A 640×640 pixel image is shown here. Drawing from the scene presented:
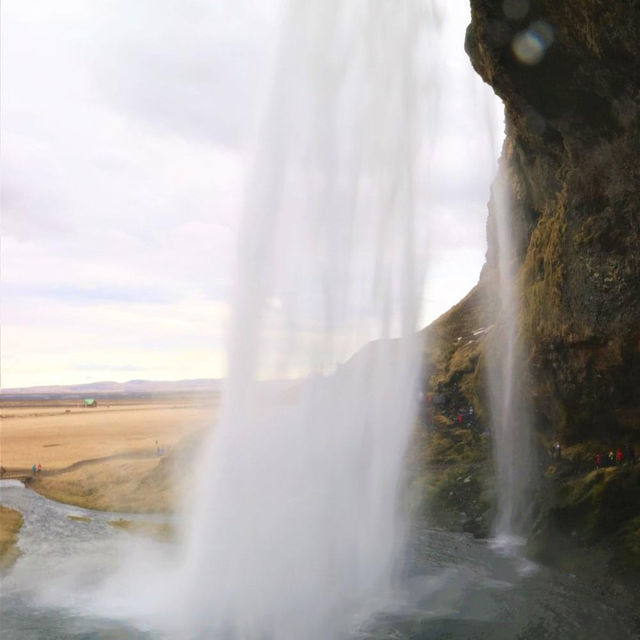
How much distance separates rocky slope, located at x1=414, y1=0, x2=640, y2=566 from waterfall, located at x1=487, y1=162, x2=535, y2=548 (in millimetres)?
662

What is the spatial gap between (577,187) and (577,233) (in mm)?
1477

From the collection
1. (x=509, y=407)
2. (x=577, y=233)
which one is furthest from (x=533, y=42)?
(x=509, y=407)

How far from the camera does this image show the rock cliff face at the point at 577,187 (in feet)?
51.2

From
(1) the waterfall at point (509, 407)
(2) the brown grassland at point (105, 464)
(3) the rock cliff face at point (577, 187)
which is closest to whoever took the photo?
(3) the rock cliff face at point (577, 187)

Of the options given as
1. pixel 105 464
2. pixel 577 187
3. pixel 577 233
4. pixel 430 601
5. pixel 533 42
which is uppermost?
pixel 533 42

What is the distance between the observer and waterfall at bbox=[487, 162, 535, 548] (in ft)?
72.7

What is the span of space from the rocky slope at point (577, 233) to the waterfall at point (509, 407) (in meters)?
0.66

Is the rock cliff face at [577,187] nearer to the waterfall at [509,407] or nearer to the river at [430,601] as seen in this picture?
the waterfall at [509,407]

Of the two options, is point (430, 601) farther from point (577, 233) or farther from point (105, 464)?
point (105, 464)

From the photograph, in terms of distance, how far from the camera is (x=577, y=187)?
18734mm

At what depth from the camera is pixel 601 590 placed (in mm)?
15445

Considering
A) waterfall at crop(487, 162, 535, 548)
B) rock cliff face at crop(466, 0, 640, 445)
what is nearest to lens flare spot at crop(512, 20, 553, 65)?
rock cliff face at crop(466, 0, 640, 445)

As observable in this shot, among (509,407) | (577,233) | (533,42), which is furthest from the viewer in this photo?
(509,407)

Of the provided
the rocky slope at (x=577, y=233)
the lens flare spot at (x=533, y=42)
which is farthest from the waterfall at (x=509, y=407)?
the lens flare spot at (x=533, y=42)
